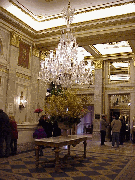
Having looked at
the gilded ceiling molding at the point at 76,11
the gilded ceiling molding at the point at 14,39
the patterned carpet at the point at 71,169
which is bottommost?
the patterned carpet at the point at 71,169

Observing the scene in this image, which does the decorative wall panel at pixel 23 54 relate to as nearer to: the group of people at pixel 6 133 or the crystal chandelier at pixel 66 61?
the crystal chandelier at pixel 66 61

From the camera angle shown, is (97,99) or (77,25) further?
(97,99)

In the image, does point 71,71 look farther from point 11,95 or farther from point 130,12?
point 130,12

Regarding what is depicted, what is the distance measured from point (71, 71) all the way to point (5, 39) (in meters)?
3.37

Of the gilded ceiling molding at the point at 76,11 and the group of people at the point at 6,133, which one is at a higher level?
the gilded ceiling molding at the point at 76,11

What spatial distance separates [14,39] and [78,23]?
3142 mm

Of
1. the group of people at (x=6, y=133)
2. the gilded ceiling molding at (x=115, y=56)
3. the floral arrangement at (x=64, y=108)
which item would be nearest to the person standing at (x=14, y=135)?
the group of people at (x=6, y=133)

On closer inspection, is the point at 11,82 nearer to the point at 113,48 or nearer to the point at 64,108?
the point at 64,108

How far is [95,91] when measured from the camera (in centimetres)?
1506

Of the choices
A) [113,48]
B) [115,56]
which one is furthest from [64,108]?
[115,56]

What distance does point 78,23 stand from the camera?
10320mm

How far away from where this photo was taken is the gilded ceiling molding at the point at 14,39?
10203 mm

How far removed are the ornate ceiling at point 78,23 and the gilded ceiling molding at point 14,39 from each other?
24 centimetres

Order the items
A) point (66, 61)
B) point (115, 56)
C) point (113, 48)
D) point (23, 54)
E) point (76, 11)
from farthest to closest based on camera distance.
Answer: point (115, 56) < point (113, 48) < point (23, 54) < point (76, 11) < point (66, 61)
